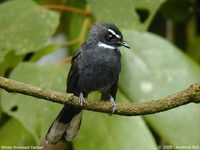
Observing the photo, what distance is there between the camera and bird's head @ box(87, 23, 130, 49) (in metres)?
3.57

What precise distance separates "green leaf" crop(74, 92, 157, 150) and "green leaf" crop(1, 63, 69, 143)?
208 mm

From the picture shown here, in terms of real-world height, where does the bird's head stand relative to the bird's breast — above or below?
above

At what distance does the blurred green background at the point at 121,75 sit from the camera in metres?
3.44

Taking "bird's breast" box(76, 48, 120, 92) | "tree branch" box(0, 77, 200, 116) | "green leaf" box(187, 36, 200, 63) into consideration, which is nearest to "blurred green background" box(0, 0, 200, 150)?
"bird's breast" box(76, 48, 120, 92)

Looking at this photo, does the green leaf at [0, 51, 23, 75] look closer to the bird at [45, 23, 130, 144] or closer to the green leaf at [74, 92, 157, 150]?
the bird at [45, 23, 130, 144]

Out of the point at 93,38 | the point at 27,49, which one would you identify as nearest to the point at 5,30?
the point at 27,49

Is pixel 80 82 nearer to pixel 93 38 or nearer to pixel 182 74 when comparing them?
pixel 93 38

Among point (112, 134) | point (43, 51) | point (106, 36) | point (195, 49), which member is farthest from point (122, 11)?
point (195, 49)

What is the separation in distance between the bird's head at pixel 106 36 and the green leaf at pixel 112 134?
435mm

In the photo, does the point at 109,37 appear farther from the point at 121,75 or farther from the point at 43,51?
the point at 43,51

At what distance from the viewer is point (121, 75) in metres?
3.87

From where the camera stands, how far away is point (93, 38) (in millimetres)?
3625

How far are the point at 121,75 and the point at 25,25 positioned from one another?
70cm

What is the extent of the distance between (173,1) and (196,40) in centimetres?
40
